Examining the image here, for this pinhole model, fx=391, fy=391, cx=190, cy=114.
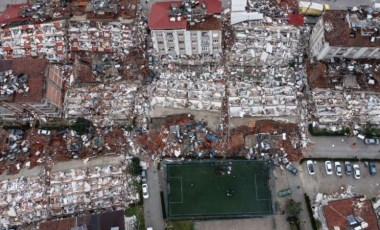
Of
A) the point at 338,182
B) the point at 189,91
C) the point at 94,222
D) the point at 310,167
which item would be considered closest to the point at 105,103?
the point at 189,91

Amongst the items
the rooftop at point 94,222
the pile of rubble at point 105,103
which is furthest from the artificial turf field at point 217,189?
→ the pile of rubble at point 105,103

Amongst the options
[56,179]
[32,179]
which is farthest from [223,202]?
[32,179]

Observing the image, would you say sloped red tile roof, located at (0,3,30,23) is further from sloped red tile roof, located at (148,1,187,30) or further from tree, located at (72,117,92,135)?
sloped red tile roof, located at (148,1,187,30)

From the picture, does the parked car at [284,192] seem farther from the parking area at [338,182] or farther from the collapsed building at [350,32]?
the collapsed building at [350,32]

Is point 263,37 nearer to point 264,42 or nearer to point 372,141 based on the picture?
point 264,42

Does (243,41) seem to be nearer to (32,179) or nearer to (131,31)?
(131,31)

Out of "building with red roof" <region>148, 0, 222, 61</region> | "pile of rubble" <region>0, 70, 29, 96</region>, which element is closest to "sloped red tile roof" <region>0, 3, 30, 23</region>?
"pile of rubble" <region>0, 70, 29, 96</region>
